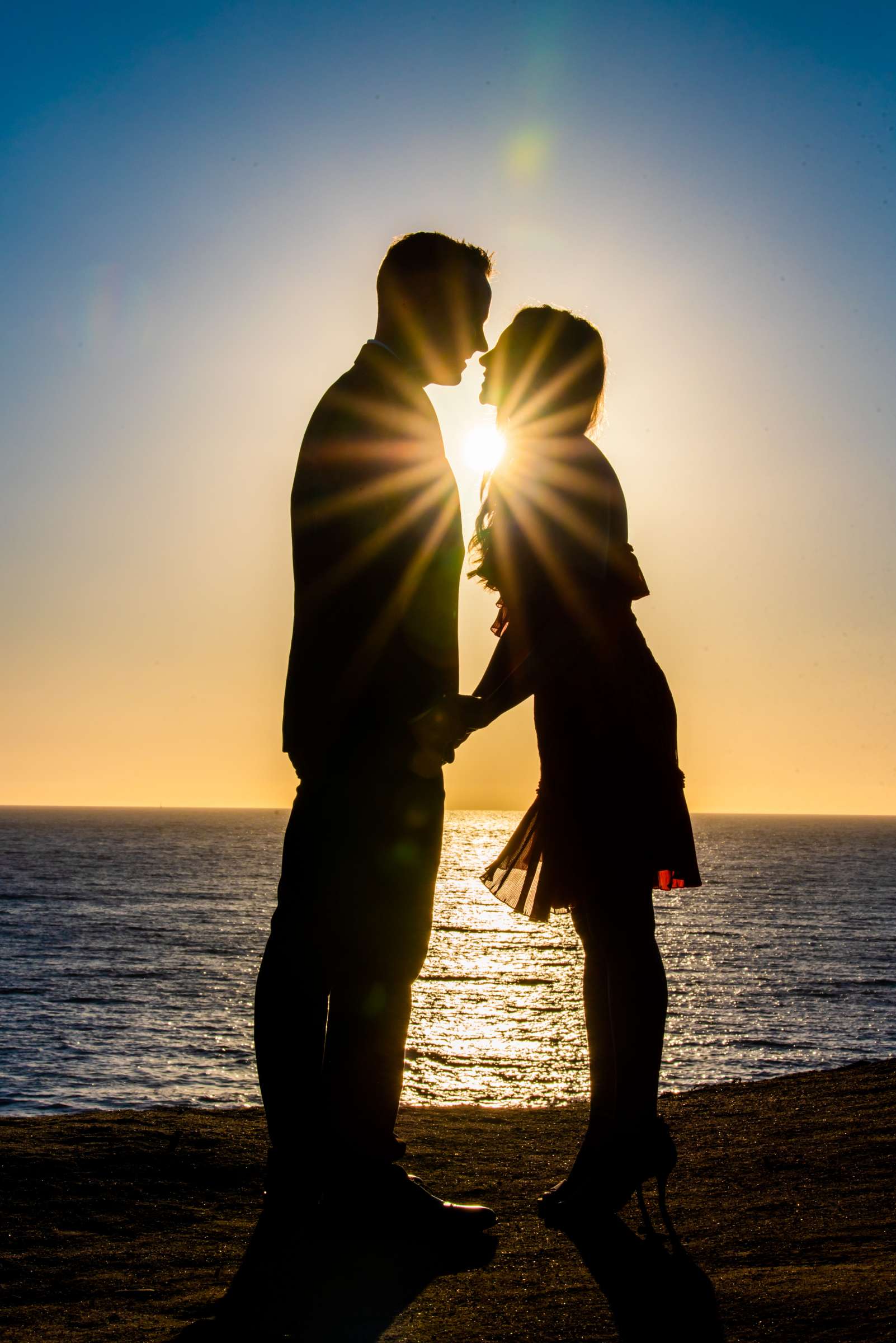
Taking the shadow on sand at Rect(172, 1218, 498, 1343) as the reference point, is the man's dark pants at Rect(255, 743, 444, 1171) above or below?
above

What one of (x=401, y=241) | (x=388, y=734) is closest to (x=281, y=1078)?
(x=388, y=734)

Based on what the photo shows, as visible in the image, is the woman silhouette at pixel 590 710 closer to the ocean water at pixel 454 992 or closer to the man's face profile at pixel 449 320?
the man's face profile at pixel 449 320

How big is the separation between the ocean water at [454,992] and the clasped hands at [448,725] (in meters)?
15.0

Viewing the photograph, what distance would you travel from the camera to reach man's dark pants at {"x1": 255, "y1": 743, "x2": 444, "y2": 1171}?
2453 millimetres

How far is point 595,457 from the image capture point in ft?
9.46

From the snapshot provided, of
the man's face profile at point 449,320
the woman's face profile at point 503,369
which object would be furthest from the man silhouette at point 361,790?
the woman's face profile at point 503,369

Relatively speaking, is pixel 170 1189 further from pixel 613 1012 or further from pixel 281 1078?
pixel 613 1012

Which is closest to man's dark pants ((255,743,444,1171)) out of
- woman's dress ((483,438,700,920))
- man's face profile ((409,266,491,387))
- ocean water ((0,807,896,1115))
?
woman's dress ((483,438,700,920))

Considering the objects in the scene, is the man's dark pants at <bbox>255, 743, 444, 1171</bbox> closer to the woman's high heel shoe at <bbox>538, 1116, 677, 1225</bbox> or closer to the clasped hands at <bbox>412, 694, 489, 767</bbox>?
the clasped hands at <bbox>412, 694, 489, 767</bbox>

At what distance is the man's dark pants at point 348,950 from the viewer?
245 cm

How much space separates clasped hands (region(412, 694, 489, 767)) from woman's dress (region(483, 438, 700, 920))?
22 cm

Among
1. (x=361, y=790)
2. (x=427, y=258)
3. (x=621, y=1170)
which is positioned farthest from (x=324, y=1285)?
(x=427, y=258)

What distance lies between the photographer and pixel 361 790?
8.28 feet

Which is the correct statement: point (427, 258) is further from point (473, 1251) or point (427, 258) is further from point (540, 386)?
point (473, 1251)
